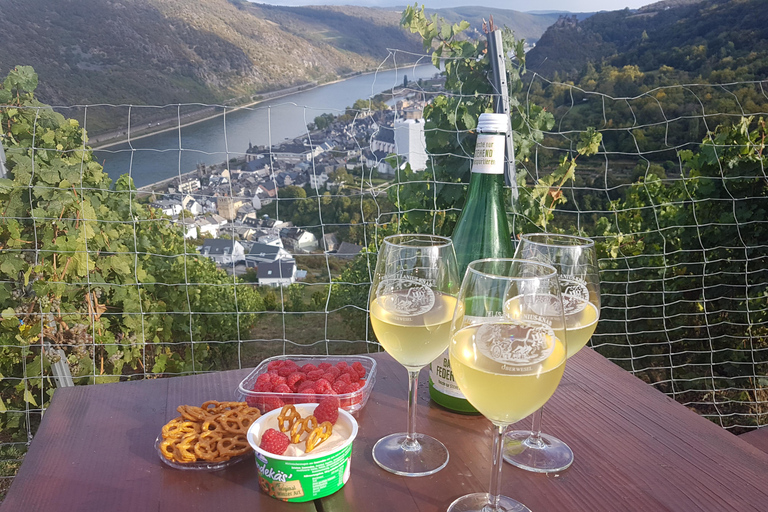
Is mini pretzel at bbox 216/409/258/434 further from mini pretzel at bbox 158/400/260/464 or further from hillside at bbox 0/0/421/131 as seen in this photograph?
hillside at bbox 0/0/421/131

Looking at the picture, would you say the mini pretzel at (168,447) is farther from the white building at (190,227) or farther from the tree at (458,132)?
the white building at (190,227)

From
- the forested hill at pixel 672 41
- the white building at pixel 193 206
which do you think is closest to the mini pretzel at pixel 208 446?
the white building at pixel 193 206

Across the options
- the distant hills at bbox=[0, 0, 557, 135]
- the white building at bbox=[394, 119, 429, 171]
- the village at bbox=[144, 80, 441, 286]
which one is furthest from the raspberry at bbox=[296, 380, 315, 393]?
the distant hills at bbox=[0, 0, 557, 135]

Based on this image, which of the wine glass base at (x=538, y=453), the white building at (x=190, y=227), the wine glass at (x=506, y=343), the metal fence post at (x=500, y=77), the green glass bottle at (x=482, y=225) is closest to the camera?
the wine glass at (x=506, y=343)

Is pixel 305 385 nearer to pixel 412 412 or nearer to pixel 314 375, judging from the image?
pixel 314 375

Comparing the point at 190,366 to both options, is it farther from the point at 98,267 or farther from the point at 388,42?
the point at 388,42

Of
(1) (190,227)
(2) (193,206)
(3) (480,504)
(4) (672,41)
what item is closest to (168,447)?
(3) (480,504)
